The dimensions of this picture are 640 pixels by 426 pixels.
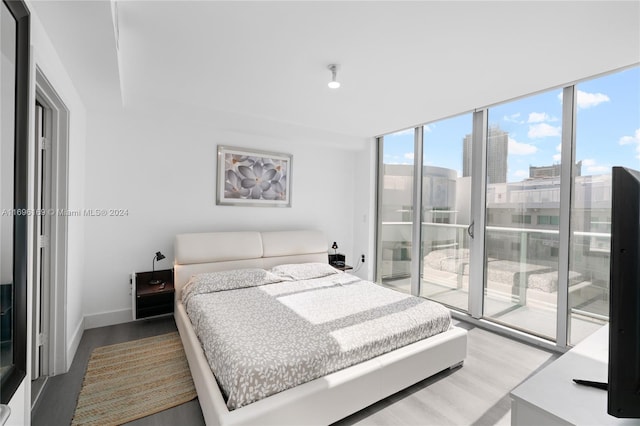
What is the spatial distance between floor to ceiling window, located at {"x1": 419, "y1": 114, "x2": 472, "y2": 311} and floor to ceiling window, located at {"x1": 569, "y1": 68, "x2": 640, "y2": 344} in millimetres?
1032

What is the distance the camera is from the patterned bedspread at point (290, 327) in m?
1.68

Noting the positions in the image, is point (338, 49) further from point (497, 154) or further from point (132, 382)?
point (132, 382)

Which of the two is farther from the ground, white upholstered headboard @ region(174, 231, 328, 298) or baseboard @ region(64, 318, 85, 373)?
white upholstered headboard @ region(174, 231, 328, 298)

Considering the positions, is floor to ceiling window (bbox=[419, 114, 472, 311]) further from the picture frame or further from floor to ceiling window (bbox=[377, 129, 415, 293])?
the picture frame

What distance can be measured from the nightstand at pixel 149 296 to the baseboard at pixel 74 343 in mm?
462

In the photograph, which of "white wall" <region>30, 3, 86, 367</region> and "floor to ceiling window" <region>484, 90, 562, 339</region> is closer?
"white wall" <region>30, 3, 86, 367</region>

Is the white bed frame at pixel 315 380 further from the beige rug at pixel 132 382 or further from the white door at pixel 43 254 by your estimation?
the white door at pixel 43 254

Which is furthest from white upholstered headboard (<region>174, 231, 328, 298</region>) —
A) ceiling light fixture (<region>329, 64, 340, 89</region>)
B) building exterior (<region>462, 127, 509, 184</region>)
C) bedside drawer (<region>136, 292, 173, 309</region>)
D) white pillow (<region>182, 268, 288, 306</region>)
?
building exterior (<region>462, 127, 509, 184</region>)

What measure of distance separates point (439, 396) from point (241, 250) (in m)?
2.55

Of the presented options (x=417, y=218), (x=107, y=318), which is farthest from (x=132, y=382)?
(x=417, y=218)

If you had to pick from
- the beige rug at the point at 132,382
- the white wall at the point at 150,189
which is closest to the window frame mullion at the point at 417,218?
the white wall at the point at 150,189

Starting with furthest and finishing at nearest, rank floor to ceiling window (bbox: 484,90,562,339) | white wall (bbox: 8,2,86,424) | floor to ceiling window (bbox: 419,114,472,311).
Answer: floor to ceiling window (bbox: 419,114,472,311)
floor to ceiling window (bbox: 484,90,562,339)
white wall (bbox: 8,2,86,424)

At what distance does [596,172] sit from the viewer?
8.63ft

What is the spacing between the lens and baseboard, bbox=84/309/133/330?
3.12 m
